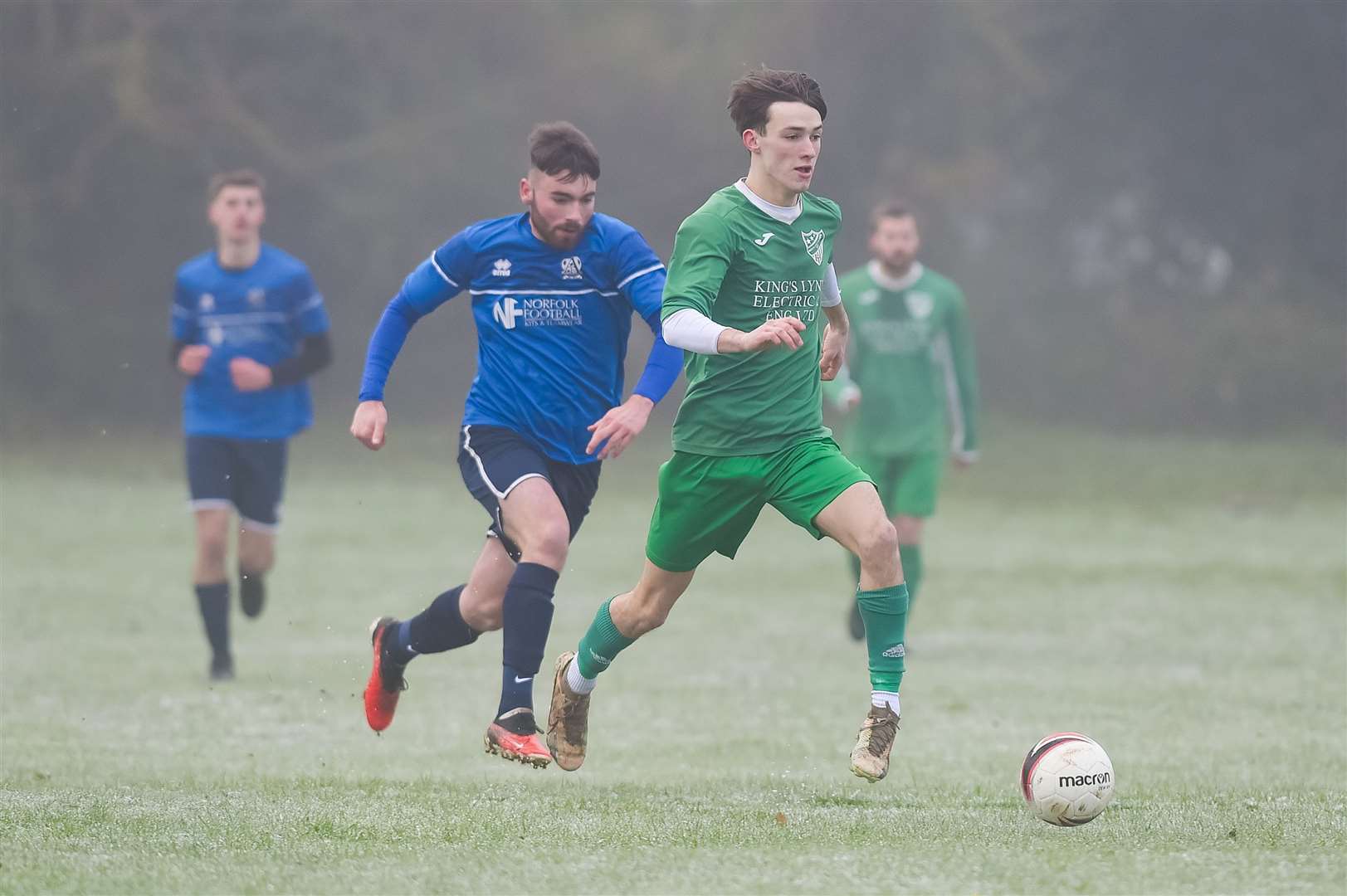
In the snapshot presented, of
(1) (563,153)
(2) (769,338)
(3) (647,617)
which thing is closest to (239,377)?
(1) (563,153)

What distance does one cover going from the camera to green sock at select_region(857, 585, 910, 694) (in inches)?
240

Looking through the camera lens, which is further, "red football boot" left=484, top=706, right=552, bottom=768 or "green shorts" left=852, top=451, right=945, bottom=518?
"green shorts" left=852, top=451, right=945, bottom=518

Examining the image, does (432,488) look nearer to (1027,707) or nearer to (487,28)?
(487,28)

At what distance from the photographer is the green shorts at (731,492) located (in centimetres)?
625

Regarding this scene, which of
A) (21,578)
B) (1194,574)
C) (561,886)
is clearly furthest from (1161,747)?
(21,578)

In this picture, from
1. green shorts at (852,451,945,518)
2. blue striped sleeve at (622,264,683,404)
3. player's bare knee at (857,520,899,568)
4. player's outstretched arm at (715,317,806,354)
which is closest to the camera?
player's outstretched arm at (715,317,806,354)

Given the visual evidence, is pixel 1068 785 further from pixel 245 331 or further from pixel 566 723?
pixel 245 331

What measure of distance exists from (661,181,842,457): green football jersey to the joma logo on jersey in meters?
0.89

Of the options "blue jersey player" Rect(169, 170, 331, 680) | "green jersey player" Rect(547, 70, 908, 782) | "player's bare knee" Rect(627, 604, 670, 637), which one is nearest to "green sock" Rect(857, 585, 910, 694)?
"green jersey player" Rect(547, 70, 908, 782)

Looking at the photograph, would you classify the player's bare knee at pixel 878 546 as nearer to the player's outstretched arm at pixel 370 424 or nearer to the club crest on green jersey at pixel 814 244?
the club crest on green jersey at pixel 814 244

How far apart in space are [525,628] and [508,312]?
3.80 feet

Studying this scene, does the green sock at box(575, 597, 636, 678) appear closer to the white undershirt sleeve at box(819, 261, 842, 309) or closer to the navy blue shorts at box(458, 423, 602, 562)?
the navy blue shorts at box(458, 423, 602, 562)

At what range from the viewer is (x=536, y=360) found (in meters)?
7.05

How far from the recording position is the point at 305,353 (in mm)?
10633
